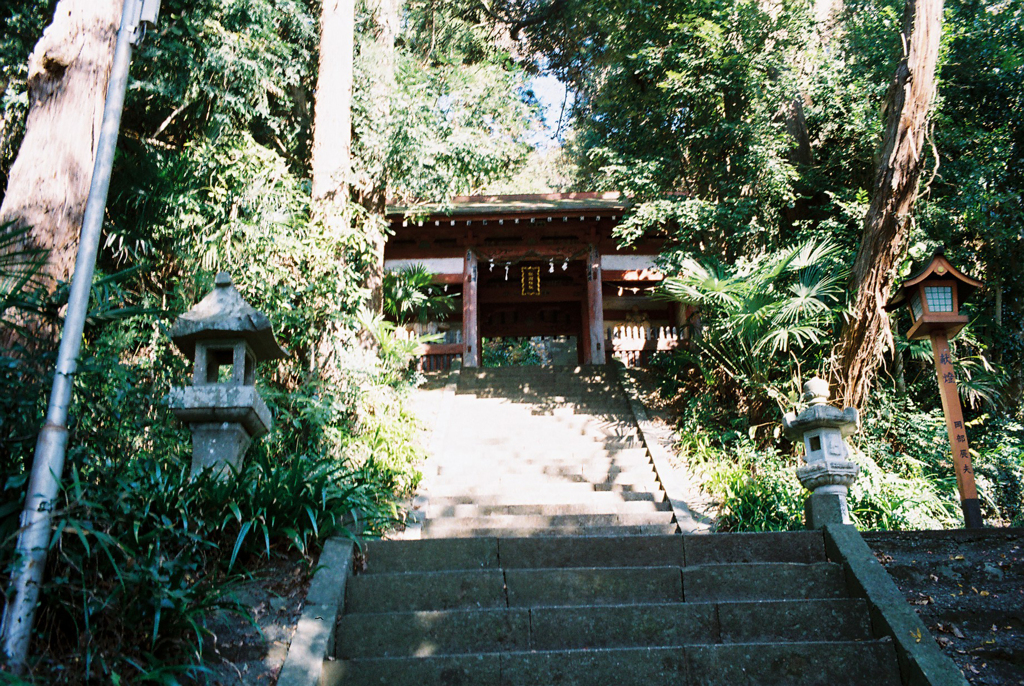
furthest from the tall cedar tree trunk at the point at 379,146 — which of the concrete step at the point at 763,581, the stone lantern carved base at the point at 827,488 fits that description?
the concrete step at the point at 763,581

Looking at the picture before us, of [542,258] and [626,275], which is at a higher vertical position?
[542,258]

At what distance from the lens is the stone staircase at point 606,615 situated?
3588 mm

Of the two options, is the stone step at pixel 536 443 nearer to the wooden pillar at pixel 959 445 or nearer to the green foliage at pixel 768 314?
the green foliage at pixel 768 314

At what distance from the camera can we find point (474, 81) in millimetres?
9984

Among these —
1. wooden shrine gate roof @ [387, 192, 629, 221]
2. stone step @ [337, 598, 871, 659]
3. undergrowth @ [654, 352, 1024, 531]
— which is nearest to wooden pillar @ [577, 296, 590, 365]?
wooden shrine gate roof @ [387, 192, 629, 221]

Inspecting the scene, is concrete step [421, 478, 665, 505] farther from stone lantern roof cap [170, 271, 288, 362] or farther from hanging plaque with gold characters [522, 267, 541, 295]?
hanging plaque with gold characters [522, 267, 541, 295]

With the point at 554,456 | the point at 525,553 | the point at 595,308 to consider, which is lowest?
the point at 525,553

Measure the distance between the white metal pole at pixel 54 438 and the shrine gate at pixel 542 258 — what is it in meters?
8.31

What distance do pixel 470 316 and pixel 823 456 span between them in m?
8.17

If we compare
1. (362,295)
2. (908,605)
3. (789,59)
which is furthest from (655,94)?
(908,605)

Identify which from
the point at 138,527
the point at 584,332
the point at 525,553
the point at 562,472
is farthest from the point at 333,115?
the point at 584,332

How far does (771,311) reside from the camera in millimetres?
7910

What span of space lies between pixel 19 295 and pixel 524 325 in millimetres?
12536

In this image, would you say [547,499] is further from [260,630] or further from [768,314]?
[260,630]
